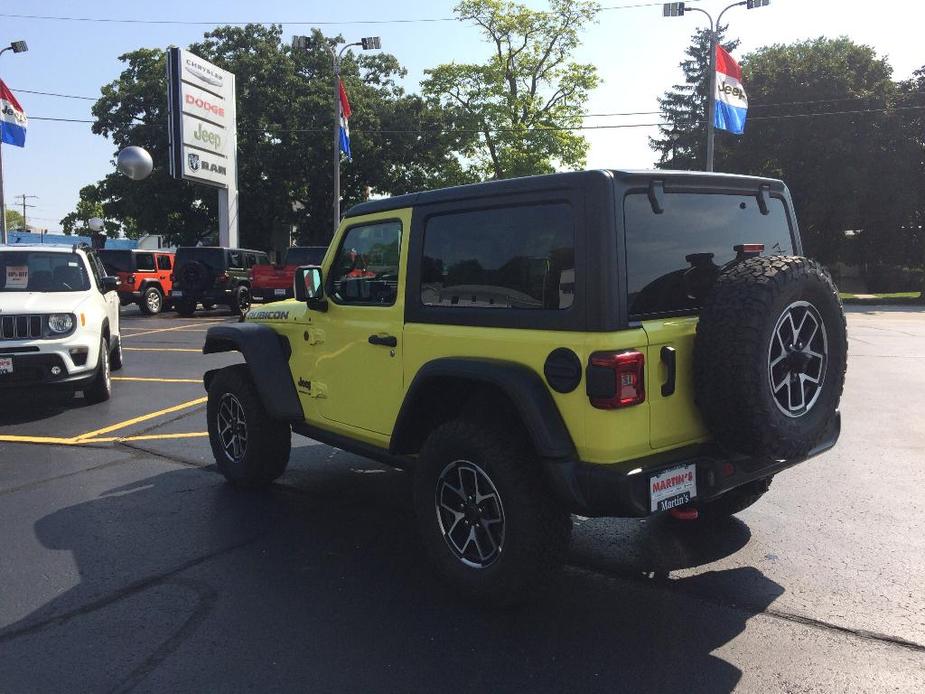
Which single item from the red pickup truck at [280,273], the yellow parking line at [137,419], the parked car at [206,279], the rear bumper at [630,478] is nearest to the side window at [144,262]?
the parked car at [206,279]

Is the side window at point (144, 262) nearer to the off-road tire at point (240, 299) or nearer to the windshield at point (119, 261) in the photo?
the windshield at point (119, 261)

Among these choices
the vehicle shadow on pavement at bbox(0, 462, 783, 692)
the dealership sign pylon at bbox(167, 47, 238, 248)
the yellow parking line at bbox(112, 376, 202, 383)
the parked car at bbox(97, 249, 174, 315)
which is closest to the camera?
the vehicle shadow on pavement at bbox(0, 462, 783, 692)

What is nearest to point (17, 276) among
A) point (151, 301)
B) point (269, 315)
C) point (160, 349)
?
point (269, 315)

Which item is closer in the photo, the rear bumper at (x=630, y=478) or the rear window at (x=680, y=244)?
the rear bumper at (x=630, y=478)

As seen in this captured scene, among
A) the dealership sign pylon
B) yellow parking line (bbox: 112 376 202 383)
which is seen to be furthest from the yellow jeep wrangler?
the dealership sign pylon

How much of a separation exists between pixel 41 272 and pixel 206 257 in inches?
490

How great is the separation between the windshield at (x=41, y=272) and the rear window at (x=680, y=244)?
7.24m

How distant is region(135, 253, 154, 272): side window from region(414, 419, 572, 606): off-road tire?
2008cm

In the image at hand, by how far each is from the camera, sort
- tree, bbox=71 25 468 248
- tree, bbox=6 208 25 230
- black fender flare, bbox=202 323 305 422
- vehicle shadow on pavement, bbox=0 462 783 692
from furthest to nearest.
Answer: tree, bbox=6 208 25 230 → tree, bbox=71 25 468 248 → black fender flare, bbox=202 323 305 422 → vehicle shadow on pavement, bbox=0 462 783 692

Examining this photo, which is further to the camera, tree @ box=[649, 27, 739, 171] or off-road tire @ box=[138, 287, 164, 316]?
tree @ box=[649, 27, 739, 171]

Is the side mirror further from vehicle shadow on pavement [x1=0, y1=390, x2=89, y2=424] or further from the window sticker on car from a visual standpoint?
the window sticker on car

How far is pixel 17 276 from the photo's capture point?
7.95 meters

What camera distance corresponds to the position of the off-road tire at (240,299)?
67.0 ft

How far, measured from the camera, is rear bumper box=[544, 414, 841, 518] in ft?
9.45
